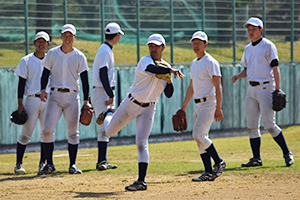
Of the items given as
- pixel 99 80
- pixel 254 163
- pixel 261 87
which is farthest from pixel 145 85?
pixel 254 163

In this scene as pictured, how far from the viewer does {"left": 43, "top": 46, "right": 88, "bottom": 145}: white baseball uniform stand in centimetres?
710

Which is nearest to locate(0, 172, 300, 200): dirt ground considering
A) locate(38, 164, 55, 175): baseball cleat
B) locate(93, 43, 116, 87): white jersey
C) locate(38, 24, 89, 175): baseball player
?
locate(38, 164, 55, 175): baseball cleat

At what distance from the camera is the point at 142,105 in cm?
590

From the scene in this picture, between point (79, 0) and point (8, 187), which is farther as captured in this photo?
point (79, 0)

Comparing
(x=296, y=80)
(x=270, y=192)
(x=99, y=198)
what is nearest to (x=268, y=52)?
(x=270, y=192)

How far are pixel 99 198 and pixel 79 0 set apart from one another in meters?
9.09

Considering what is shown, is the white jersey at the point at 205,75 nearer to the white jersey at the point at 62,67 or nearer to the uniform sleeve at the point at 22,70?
the white jersey at the point at 62,67

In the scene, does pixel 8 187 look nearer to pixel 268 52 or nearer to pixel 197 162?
pixel 197 162

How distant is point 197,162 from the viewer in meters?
8.40

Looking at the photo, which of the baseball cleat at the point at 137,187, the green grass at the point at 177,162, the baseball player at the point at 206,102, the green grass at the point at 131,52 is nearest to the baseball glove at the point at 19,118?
the green grass at the point at 177,162

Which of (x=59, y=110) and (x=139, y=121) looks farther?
(x=59, y=110)

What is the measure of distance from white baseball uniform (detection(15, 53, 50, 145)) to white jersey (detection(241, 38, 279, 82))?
382 centimetres

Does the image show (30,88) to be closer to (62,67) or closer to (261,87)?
(62,67)

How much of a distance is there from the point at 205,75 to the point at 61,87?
2440mm
